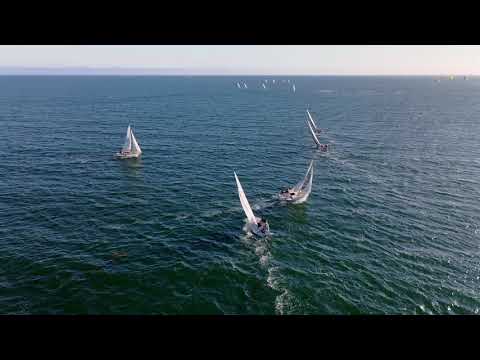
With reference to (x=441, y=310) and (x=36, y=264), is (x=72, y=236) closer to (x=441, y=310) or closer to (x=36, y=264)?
(x=36, y=264)

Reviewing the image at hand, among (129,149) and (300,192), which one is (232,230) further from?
(129,149)

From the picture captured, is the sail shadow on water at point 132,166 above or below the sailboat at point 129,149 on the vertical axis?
below

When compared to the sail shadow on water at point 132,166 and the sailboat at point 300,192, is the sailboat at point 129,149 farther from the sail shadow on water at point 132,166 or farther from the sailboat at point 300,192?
the sailboat at point 300,192

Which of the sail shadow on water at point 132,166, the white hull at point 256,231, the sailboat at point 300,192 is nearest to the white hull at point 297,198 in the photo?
the sailboat at point 300,192
